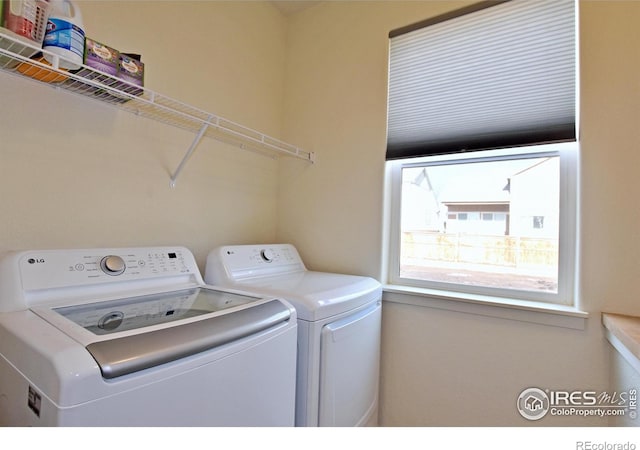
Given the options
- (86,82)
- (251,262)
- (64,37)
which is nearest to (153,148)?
(86,82)

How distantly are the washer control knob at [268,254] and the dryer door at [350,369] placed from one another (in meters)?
0.63

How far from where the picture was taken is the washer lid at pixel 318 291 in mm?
1164

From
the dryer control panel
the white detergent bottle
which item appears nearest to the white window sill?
the dryer control panel

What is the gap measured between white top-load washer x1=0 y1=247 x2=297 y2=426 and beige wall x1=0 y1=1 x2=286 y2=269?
24 cm

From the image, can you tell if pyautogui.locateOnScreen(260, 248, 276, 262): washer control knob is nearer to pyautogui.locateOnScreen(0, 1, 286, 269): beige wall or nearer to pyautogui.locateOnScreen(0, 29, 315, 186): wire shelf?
pyautogui.locateOnScreen(0, 1, 286, 269): beige wall

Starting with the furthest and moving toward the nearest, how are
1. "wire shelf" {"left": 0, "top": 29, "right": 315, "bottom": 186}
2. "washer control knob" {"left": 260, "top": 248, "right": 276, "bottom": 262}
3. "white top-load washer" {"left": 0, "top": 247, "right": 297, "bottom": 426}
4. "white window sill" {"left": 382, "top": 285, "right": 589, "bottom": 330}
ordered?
"washer control knob" {"left": 260, "top": 248, "right": 276, "bottom": 262}
"white window sill" {"left": 382, "top": 285, "right": 589, "bottom": 330}
"wire shelf" {"left": 0, "top": 29, "right": 315, "bottom": 186}
"white top-load washer" {"left": 0, "top": 247, "right": 297, "bottom": 426}

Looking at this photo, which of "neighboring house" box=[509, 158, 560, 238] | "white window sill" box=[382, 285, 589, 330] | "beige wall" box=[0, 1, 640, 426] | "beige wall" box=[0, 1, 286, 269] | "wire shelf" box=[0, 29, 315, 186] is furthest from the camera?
"neighboring house" box=[509, 158, 560, 238]

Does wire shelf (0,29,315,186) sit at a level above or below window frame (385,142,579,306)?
above

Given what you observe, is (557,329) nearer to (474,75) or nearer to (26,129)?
(474,75)

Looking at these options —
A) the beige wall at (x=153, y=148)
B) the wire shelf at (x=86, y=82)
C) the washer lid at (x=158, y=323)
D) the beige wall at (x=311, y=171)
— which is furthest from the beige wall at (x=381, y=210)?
the washer lid at (x=158, y=323)

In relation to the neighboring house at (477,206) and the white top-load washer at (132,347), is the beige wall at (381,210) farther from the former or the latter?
the white top-load washer at (132,347)

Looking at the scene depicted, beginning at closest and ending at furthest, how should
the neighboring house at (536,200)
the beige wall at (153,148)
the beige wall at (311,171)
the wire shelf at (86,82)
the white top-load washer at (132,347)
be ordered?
1. the white top-load washer at (132,347)
2. the wire shelf at (86,82)
3. the beige wall at (153,148)
4. the beige wall at (311,171)
5. the neighboring house at (536,200)

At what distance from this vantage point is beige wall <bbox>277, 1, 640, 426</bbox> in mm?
1278

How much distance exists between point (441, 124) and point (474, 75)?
0.28 m
